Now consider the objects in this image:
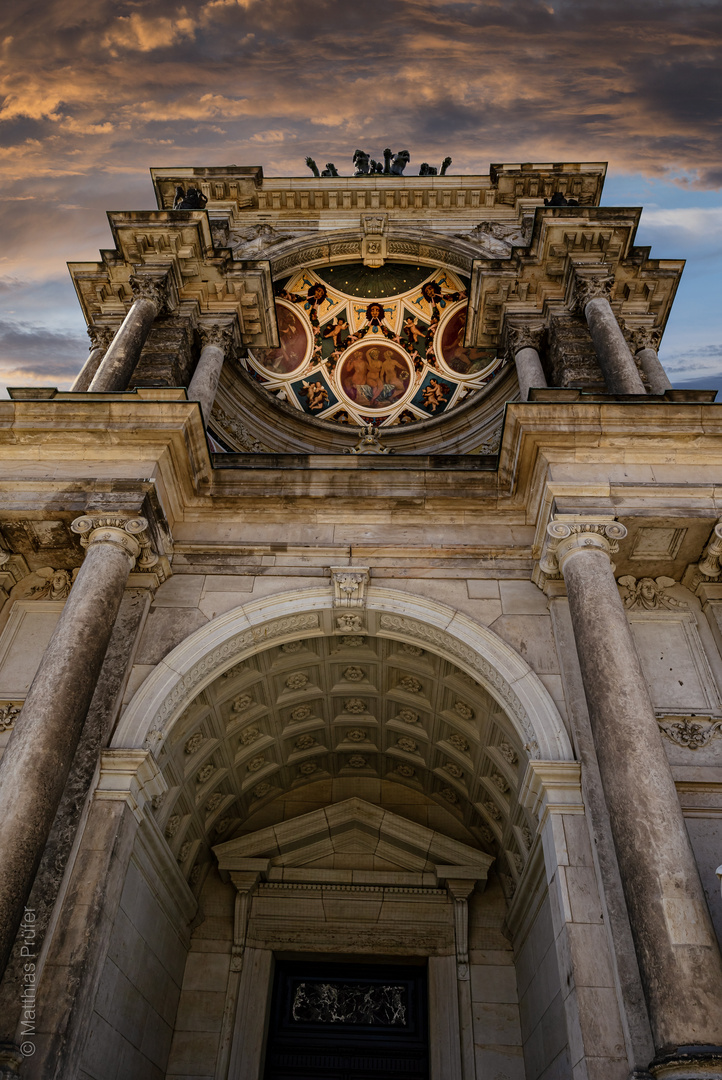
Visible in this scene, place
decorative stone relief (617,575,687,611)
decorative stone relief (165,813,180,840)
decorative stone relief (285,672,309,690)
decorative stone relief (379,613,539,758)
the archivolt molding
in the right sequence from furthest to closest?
decorative stone relief (285,672,309,690) → decorative stone relief (165,813,180,840) → decorative stone relief (617,575,687,611) → decorative stone relief (379,613,539,758) → the archivolt molding

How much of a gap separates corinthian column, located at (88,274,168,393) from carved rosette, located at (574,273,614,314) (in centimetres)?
739

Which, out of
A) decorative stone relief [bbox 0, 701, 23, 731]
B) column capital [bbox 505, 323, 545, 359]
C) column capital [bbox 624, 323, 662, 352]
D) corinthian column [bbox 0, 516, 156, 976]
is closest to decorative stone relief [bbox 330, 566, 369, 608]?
corinthian column [bbox 0, 516, 156, 976]

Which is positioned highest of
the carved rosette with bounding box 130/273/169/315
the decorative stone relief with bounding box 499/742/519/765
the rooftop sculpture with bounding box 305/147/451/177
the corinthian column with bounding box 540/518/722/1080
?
the rooftop sculpture with bounding box 305/147/451/177

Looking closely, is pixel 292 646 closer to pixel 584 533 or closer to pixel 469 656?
pixel 469 656

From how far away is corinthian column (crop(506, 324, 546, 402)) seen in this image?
12773 mm

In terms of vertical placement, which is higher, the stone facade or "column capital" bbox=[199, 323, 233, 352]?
"column capital" bbox=[199, 323, 233, 352]

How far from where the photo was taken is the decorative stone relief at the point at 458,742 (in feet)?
36.7

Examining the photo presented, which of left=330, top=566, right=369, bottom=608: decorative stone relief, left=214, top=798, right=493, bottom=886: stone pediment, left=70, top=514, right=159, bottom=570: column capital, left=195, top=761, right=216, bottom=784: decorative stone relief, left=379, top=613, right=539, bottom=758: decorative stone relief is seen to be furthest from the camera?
left=214, top=798, right=493, bottom=886: stone pediment

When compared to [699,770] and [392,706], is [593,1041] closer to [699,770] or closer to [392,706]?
[699,770]

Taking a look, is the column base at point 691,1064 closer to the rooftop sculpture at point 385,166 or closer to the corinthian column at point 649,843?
the corinthian column at point 649,843

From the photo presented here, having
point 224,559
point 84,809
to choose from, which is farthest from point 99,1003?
point 224,559

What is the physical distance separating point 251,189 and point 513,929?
53.0ft

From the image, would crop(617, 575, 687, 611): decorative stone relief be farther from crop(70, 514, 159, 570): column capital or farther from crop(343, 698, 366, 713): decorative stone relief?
crop(70, 514, 159, 570): column capital

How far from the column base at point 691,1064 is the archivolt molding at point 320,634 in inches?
115
